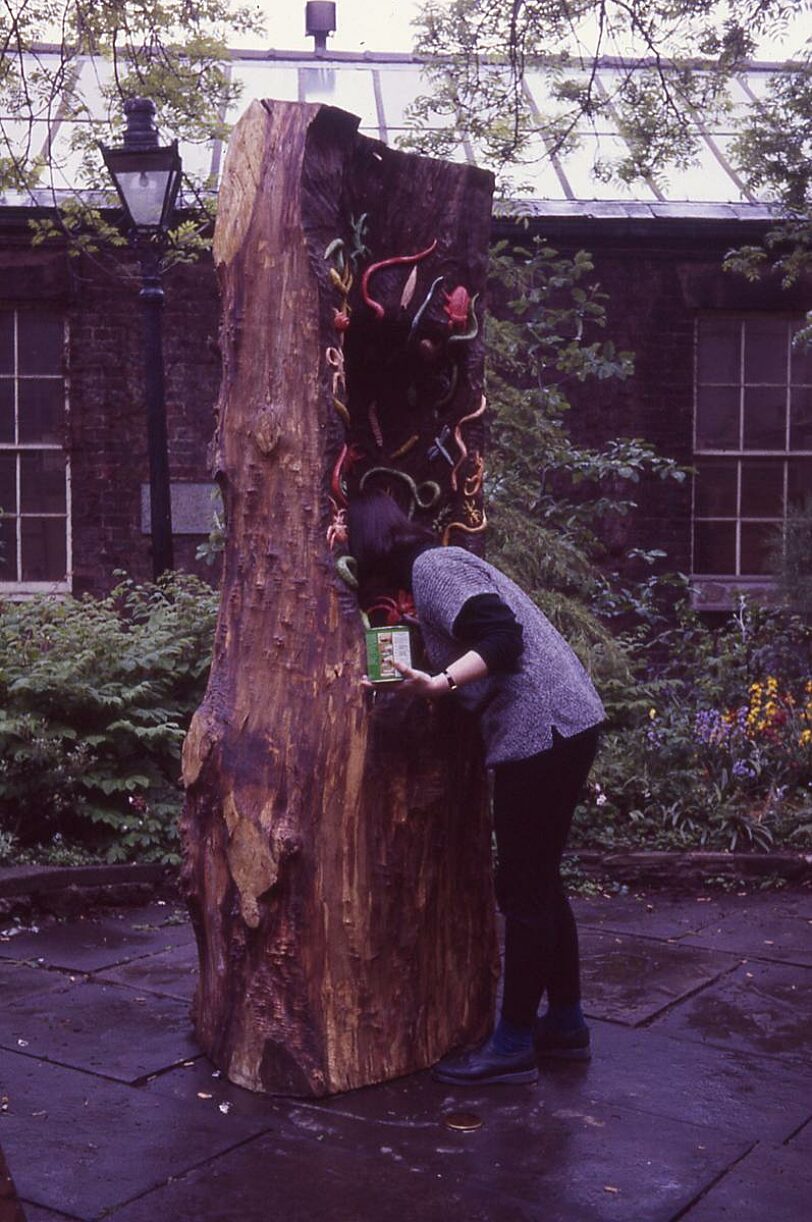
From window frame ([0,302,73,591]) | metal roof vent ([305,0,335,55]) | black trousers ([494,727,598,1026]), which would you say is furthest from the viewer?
metal roof vent ([305,0,335,55])

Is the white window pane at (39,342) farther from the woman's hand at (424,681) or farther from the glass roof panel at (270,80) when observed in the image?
the woman's hand at (424,681)

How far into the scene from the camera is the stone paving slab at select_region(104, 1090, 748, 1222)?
10.5 ft

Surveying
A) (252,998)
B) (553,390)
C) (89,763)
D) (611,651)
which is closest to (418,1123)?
(252,998)

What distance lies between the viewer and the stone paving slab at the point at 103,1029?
4.15 m

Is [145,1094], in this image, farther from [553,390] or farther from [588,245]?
[588,245]

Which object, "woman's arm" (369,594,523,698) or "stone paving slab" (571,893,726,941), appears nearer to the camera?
"woman's arm" (369,594,523,698)

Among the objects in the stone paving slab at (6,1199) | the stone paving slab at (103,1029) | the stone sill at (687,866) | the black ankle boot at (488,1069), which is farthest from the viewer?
the stone sill at (687,866)

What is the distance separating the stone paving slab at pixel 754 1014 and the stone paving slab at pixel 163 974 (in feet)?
5.39

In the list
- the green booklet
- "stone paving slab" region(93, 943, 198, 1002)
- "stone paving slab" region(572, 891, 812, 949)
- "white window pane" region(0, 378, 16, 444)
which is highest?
"white window pane" region(0, 378, 16, 444)

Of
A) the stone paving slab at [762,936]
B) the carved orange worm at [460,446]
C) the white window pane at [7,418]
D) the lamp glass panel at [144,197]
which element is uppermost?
the lamp glass panel at [144,197]

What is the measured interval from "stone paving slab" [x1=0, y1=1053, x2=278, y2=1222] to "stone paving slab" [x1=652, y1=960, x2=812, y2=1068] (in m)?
1.53

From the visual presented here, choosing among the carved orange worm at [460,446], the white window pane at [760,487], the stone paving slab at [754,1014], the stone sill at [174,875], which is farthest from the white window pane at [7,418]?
the stone paving slab at [754,1014]

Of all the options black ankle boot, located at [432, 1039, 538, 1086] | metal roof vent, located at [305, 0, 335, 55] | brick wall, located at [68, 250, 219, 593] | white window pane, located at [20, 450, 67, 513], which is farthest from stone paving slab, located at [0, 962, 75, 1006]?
metal roof vent, located at [305, 0, 335, 55]

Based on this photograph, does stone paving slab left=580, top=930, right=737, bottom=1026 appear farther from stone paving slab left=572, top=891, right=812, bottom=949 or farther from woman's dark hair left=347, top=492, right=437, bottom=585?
woman's dark hair left=347, top=492, right=437, bottom=585
